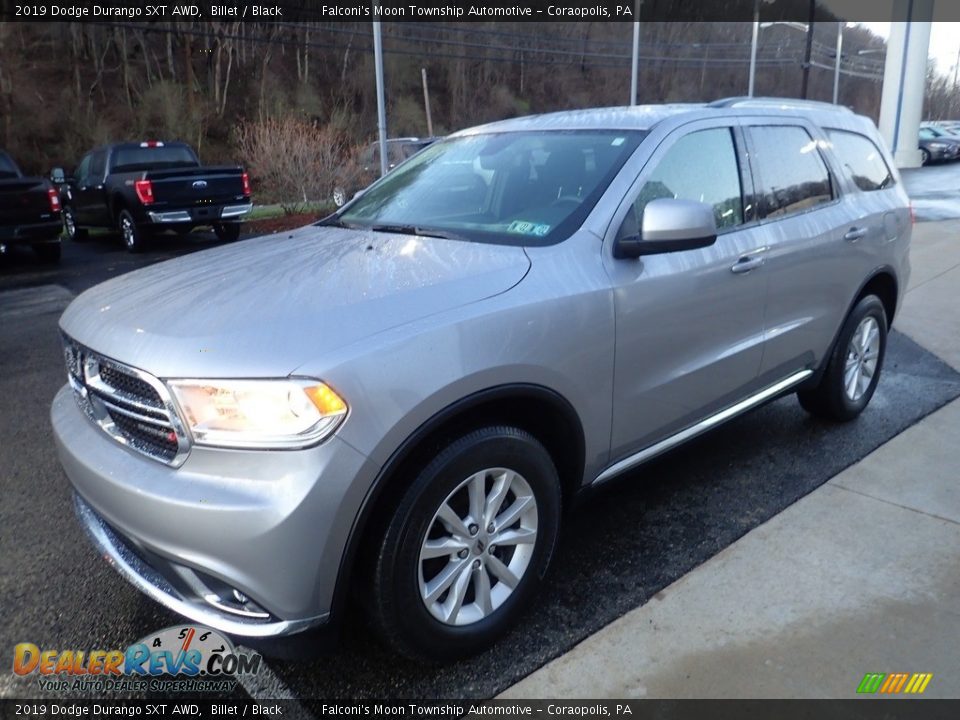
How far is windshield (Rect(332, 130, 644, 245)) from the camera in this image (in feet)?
9.68

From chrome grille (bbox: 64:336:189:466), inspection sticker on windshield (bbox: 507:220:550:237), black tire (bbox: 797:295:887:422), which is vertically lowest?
black tire (bbox: 797:295:887:422)

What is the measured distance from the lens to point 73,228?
15047mm

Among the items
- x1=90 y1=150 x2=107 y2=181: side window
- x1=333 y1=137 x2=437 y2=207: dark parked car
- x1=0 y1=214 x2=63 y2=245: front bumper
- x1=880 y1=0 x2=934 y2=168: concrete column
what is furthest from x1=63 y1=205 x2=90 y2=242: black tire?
x1=880 y1=0 x2=934 y2=168: concrete column

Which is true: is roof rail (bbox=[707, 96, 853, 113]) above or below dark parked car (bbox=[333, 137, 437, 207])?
above

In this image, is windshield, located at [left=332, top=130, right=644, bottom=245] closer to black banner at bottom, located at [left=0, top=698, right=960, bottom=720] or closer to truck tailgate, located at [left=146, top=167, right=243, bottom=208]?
black banner at bottom, located at [left=0, top=698, right=960, bottom=720]

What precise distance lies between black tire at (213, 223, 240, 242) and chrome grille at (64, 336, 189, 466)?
11.5m

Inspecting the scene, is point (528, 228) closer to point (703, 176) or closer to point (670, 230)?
point (670, 230)

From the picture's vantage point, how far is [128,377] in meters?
2.30

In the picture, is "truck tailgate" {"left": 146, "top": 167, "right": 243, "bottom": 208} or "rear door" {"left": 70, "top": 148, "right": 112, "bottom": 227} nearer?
"truck tailgate" {"left": 146, "top": 167, "right": 243, "bottom": 208}

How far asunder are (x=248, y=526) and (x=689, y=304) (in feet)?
6.31

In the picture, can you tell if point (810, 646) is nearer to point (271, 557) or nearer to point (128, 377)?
point (271, 557)

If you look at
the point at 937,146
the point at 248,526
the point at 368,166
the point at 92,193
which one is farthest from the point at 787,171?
the point at 937,146

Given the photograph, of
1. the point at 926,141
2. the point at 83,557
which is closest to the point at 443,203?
the point at 83,557

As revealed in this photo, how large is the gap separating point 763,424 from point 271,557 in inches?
136
